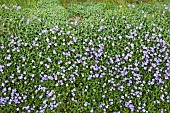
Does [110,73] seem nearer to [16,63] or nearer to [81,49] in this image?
[81,49]

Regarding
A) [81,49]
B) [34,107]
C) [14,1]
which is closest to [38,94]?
[34,107]

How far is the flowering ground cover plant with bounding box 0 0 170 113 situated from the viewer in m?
4.14

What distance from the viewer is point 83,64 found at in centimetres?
427

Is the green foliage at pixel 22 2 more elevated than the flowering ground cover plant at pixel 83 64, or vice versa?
the green foliage at pixel 22 2

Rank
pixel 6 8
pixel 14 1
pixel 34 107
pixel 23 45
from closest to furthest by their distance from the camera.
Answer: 1. pixel 34 107
2. pixel 23 45
3. pixel 6 8
4. pixel 14 1

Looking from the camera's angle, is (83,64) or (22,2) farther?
(22,2)

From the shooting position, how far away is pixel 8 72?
4.20m

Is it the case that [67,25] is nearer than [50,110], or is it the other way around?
[50,110]

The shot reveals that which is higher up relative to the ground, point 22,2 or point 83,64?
point 22,2

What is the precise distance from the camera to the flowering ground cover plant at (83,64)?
4.14 metres

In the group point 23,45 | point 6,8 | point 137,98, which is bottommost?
point 137,98

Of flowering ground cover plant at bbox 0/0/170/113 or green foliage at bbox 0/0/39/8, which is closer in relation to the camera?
flowering ground cover plant at bbox 0/0/170/113

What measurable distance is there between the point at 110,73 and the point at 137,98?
19.6 inches

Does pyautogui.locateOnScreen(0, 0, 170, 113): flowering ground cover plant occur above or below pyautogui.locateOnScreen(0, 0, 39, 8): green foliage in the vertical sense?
below
